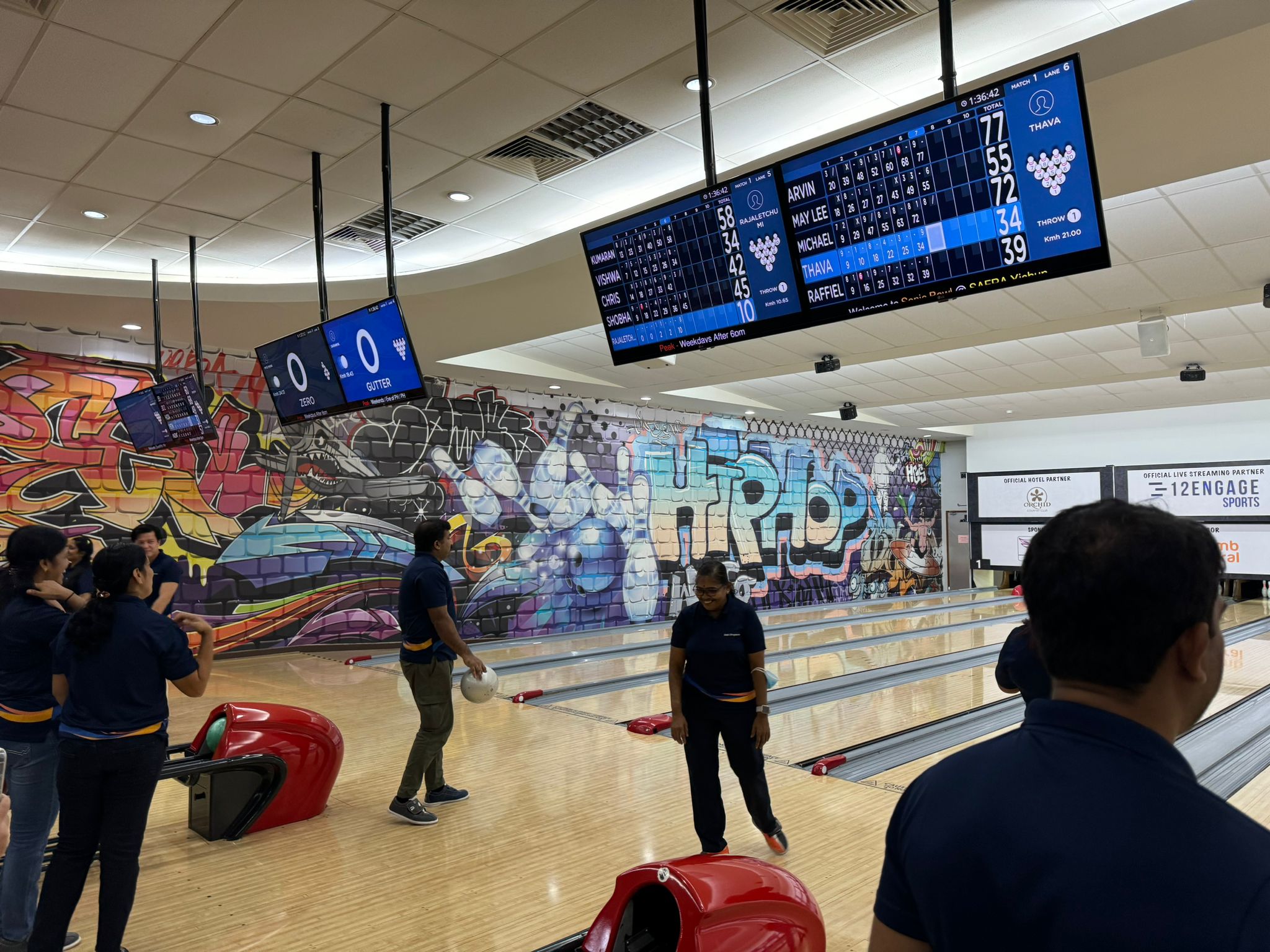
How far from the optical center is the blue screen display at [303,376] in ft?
16.4

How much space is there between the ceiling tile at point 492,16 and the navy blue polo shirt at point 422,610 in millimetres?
2402

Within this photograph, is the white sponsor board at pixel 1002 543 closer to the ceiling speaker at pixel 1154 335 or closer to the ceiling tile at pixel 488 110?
the ceiling speaker at pixel 1154 335

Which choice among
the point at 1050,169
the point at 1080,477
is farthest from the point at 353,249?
the point at 1080,477

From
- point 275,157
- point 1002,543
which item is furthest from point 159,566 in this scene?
point 1002,543

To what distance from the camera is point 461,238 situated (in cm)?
590

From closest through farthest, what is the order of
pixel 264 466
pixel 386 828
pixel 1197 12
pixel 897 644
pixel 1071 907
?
pixel 1071 907 → pixel 1197 12 → pixel 386 828 → pixel 264 466 → pixel 897 644

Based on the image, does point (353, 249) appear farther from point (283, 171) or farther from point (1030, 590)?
point (1030, 590)

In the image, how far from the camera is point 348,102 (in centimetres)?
405

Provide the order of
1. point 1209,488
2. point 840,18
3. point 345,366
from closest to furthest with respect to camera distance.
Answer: point 840,18
point 345,366
point 1209,488

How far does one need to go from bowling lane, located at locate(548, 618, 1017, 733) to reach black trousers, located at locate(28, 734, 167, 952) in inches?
162

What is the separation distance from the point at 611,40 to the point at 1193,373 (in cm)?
872

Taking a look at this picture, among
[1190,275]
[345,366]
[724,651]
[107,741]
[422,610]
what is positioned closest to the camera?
[107,741]

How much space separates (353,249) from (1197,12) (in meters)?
4.95

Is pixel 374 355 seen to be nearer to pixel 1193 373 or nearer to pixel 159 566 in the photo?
pixel 159 566
